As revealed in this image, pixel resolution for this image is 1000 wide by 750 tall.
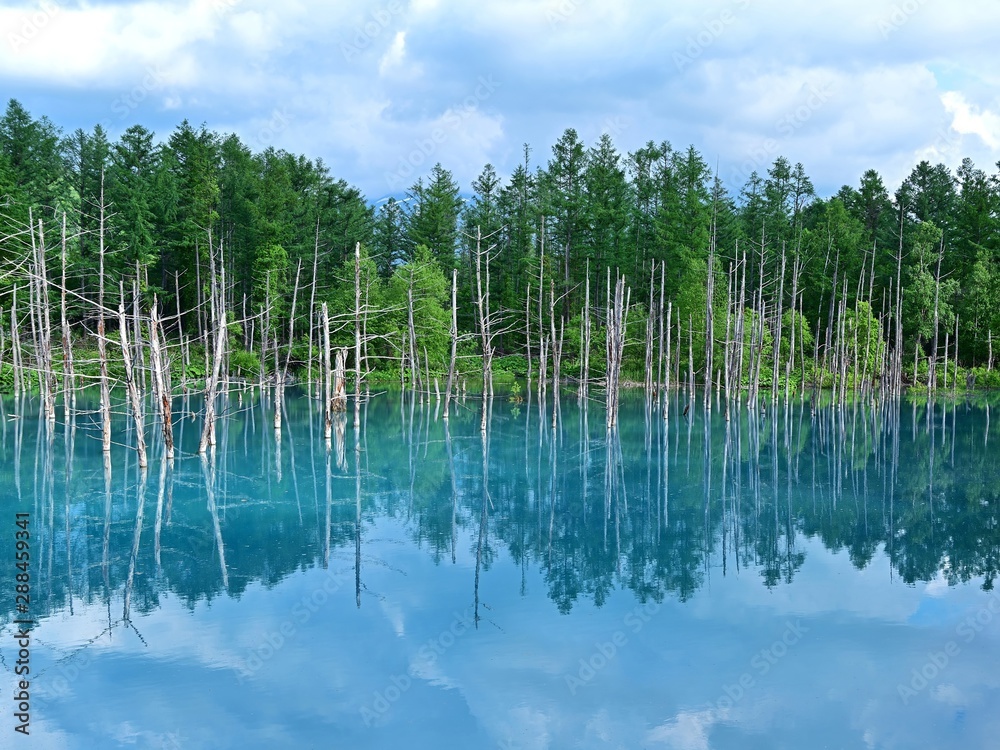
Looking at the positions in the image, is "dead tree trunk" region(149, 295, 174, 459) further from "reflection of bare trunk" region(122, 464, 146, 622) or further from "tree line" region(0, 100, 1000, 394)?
"tree line" region(0, 100, 1000, 394)

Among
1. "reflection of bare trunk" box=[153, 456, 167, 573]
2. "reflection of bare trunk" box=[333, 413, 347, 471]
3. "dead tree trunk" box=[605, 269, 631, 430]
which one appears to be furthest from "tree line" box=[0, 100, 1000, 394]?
"reflection of bare trunk" box=[153, 456, 167, 573]

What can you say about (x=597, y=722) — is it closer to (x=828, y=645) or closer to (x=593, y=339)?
(x=828, y=645)

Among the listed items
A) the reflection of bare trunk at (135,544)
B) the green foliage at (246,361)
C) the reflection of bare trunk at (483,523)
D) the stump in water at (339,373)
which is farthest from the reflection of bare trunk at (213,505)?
the green foliage at (246,361)

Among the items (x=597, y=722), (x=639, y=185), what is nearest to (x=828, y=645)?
(x=597, y=722)

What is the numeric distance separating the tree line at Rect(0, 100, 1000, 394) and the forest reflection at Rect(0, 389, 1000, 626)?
1732 centimetres

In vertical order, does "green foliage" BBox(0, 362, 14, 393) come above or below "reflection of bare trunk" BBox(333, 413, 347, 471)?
above

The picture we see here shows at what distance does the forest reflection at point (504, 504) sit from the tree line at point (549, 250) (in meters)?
17.3

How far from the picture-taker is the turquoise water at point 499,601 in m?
8.35

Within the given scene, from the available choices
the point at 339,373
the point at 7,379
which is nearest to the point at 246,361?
the point at 7,379

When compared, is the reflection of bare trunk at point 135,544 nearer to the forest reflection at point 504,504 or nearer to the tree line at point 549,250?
the forest reflection at point 504,504

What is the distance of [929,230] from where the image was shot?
172ft

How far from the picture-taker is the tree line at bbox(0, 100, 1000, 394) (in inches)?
1811

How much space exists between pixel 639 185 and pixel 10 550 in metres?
51.8

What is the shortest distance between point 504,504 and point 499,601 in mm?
5969
